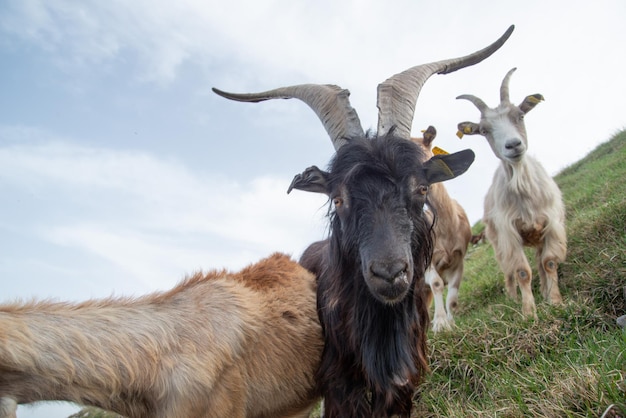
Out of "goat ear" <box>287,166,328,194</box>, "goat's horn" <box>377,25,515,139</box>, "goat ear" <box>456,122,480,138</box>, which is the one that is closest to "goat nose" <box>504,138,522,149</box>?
"goat ear" <box>456,122,480,138</box>

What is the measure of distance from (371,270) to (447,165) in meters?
1.11

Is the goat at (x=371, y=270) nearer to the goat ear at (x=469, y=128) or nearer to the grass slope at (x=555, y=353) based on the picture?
the grass slope at (x=555, y=353)

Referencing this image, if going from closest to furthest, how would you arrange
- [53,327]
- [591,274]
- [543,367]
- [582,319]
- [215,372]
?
1. [53,327]
2. [215,372]
3. [543,367]
4. [582,319]
5. [591,274]

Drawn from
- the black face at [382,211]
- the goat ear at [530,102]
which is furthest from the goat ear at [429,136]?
the black face at [382,211]

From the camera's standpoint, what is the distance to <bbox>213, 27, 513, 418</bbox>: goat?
3465 millimetres

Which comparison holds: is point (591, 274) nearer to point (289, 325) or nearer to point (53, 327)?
point (289, 325)

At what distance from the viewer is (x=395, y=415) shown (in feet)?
12.7

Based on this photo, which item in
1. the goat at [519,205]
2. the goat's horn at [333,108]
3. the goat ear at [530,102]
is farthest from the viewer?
the goat ear at [530,102]

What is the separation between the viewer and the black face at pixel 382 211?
10.5 feet

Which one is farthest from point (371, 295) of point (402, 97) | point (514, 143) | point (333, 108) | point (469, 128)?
point (469, 128)

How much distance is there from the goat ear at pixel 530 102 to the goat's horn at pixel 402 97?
185 centimetres

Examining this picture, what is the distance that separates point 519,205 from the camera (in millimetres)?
6445

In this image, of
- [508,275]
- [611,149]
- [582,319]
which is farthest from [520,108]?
[611,149]

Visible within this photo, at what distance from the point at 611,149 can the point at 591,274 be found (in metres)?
11.1
